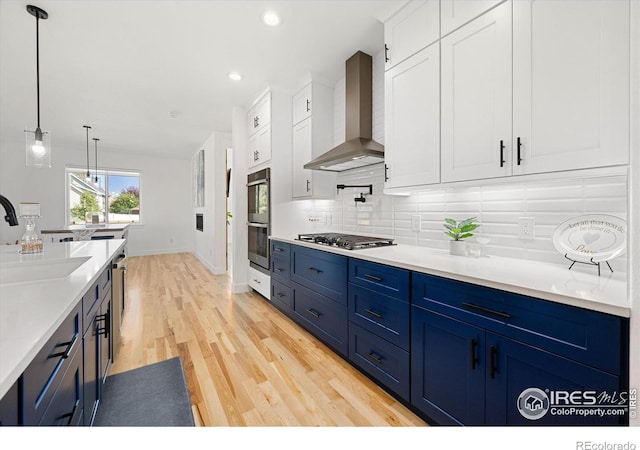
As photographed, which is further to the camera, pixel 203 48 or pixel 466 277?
pixel 203 48

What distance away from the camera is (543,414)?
103 cm

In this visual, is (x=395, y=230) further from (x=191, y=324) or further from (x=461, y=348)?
(x=191, y=324)

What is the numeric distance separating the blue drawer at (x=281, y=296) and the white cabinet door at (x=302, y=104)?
1.94 meters

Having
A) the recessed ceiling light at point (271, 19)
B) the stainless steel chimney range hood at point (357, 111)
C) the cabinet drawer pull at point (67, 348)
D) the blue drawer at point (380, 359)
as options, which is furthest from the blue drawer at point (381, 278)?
the recessed ceiling light at point (271, 19)

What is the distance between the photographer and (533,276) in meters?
1.21

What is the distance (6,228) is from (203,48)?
698 centimetres

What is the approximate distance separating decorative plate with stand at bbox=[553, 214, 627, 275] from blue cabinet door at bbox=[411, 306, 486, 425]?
1.95ft

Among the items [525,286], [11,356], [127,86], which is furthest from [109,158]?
[525,286]

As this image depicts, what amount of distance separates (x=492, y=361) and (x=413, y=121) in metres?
1.50

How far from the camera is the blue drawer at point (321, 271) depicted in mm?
2096

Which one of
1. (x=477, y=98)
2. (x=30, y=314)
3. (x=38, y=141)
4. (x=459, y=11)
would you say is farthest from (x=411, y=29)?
(x=38, y=141)

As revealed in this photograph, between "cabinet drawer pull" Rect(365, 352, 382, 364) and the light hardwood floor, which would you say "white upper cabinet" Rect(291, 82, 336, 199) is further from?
"cabinet drawer pull" Rect(365, 352, 382, 364)

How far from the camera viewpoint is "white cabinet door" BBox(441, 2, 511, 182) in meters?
1.42

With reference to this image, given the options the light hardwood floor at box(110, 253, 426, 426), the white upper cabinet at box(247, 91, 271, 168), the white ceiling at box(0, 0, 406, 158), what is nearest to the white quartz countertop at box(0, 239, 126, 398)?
the light hardwood floor at box(110, 253, 426, 426)
